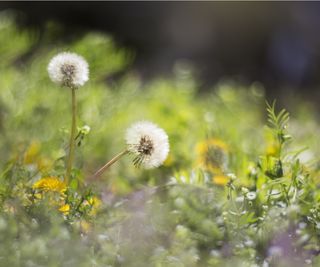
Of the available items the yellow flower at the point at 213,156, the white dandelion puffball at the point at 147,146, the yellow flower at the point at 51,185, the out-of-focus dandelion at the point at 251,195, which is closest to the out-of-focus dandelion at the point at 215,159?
the yellow flower at the point at 213,156

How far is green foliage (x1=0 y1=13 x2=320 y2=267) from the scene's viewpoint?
1.76 metres

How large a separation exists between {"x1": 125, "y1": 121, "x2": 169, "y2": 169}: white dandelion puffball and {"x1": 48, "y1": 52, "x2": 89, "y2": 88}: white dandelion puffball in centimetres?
23

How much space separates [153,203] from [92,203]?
1.11ft

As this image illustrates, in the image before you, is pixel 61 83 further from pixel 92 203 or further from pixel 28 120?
pixel 28 120

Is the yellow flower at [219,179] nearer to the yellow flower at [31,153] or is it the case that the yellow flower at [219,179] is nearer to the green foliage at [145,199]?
the green foliage at [145,199]

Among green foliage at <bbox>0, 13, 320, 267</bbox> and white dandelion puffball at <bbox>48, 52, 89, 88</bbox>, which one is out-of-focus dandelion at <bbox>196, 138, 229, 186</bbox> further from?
white dandelion puffball at <bbox>48, 52, 89, 88</bbox>

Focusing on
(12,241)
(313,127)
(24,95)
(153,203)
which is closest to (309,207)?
(153,203)

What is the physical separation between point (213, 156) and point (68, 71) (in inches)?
29.4

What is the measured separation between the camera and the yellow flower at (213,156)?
8.00 feet

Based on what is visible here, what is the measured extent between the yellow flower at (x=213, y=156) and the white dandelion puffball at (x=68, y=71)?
0.68m

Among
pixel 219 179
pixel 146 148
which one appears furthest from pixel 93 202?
pixel 219 179

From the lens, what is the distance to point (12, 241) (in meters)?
1.62

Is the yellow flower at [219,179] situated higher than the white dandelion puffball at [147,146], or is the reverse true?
the white dandelion puffball at [147,146]

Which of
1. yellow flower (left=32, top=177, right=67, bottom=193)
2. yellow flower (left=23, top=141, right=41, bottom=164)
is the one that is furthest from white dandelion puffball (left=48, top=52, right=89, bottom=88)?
yellow flower (left=23, top=141, right=41, bottom=164)
